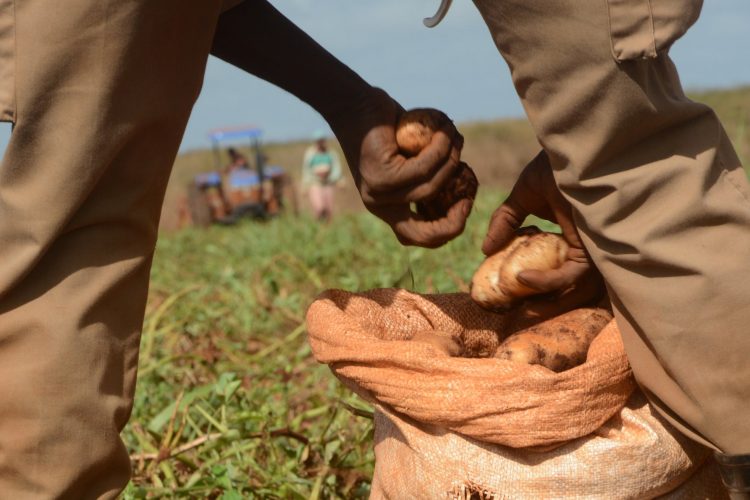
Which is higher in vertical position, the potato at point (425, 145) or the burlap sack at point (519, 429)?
the potato at point (425, 145)

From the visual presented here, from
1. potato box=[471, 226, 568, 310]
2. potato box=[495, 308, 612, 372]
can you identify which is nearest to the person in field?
potato box=[495, 308, 612, 372]

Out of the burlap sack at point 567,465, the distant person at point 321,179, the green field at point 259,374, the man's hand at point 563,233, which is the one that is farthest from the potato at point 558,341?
the distant person at point 321,179

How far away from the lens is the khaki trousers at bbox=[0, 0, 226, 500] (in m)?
1.61

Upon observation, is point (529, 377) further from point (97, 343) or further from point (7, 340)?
point (7, 340)

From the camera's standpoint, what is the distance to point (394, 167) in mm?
1947

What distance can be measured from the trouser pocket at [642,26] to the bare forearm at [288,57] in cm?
63

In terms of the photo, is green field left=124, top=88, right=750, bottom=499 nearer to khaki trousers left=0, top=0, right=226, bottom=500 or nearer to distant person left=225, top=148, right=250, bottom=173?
khaki trousers left=0, top=0, right=226, bottom=500

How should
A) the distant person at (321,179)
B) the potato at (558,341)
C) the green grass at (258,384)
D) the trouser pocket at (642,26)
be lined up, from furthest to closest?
the distant person at (321,179) → the green grass at (258,384) → the potato at (558,341) → the trouser pocket at (642,26)

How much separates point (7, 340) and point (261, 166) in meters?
14.8

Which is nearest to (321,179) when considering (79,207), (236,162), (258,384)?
(236,162)

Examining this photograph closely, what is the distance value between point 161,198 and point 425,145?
0.52m

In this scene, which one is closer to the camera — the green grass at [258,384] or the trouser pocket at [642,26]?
the trouser pocket at [642,26]

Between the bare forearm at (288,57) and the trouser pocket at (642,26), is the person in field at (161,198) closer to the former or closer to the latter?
the trouser pocket at (642,26)

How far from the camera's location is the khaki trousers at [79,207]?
161cm
